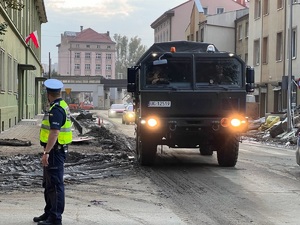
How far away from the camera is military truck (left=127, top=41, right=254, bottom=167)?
1069cm

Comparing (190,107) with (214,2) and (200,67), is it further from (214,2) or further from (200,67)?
(214,2)

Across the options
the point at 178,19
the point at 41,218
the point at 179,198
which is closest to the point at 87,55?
the point at 178,19

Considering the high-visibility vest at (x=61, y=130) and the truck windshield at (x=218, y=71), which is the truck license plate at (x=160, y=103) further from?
the high-visibility vest at (x=61, y=130)

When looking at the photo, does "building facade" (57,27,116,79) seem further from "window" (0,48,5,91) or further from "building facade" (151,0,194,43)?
"window" (0,48,5,91)

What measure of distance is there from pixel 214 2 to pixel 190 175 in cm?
6564

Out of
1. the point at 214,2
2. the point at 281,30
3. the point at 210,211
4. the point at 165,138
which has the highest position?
the point at 214,2

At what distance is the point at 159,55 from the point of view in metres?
11.0

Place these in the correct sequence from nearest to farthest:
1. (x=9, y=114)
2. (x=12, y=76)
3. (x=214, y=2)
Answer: (x=9, y=114), (x=12, y=76), (x=214, y=2)

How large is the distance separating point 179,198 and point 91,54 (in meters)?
125

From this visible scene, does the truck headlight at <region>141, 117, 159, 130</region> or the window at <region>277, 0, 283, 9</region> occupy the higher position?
the window at <region>277, 0, 283, 9</region>

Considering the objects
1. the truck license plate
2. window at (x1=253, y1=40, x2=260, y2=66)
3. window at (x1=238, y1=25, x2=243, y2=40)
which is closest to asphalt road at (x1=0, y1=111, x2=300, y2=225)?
the truck license plate

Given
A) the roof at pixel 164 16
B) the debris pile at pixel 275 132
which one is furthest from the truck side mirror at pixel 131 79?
the roof at pixel 164 16

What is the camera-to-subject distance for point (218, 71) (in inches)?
434

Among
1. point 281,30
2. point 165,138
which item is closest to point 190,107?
point 165,138
